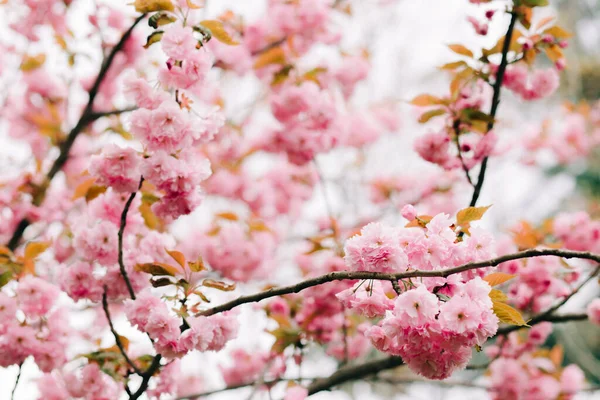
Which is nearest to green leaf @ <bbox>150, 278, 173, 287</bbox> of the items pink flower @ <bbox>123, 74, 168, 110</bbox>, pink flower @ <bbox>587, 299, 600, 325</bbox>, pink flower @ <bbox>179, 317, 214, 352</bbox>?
pink flower @ <bbox>179, 317, 214, 352</bbox>

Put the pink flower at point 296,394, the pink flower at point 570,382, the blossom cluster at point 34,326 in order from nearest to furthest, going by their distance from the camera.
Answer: the blossom cluster at point 34,326, the pink flower at point 296,394, the pink flower at point 570,382

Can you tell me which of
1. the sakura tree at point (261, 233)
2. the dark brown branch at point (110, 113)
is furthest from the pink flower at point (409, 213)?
the dark brown branch at point (110, 113)

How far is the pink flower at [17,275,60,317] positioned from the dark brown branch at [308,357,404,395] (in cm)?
103

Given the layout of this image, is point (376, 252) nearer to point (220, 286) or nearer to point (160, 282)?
point (220, 286)

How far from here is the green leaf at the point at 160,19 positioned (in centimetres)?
166

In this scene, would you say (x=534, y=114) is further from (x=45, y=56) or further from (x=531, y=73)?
(x=45, y=56)

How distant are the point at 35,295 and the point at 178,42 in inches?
40.1

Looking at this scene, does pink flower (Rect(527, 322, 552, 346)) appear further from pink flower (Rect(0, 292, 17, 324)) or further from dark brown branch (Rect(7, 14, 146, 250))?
dark brown branch (Rect(7, 14, 146, 250))

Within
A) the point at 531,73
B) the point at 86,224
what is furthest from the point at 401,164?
the point at 86,224

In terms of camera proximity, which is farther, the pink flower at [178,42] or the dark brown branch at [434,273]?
the pink flower at [178,42]

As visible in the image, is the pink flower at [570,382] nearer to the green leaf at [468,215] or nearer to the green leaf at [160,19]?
the green leaf at [468,215]

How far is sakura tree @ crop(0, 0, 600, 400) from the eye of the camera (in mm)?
1335

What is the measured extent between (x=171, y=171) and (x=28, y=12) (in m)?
2.18

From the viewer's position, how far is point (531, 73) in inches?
92.6
